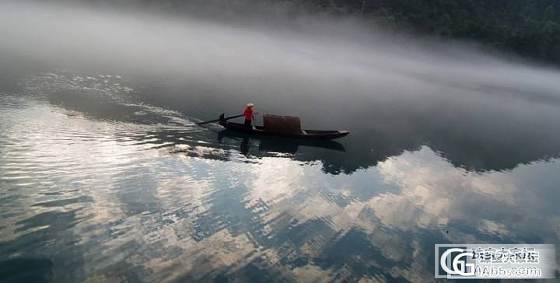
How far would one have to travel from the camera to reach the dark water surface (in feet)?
48.7

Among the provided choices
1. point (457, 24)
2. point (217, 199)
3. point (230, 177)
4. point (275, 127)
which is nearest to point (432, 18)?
point (457, 24)

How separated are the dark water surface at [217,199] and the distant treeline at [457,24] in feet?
338

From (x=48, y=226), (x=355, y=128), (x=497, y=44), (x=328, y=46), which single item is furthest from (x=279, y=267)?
(x=497, y=44)

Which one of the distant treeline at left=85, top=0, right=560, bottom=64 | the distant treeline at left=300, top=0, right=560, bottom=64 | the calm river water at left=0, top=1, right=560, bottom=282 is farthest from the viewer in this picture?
the distant treeline at left=85, top=0, right=560, bottom=64

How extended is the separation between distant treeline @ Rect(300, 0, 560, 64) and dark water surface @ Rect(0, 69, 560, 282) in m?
103

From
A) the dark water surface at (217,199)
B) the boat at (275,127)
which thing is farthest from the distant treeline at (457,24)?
the boat at (275,127)

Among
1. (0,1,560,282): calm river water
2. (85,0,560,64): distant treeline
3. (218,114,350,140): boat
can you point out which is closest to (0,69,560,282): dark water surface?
(0,1,560,282): calm river water

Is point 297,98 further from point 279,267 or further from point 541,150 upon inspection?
point 279,267

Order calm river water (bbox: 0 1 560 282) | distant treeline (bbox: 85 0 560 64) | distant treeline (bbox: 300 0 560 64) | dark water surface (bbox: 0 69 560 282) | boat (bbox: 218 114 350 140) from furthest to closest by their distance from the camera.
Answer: distant treeline (bbox: 85 0 560 64)
distant treeline (bbox: 300 0 560 64)
boat (bbox: 218 114 350 140)
calm river water (bbox: 0 1 560 282)
dark water surface (bbox: 0 69 560 282)

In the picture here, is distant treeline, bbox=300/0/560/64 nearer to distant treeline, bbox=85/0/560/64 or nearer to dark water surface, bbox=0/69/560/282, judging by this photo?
distant treeline, bbox=85/0/560/64

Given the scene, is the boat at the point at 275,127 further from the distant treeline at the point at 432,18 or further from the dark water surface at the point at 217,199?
the distant treeline at the point at 432,18

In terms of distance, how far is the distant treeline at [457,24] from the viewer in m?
130

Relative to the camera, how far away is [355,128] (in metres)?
41.1

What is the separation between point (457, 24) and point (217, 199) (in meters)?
131
